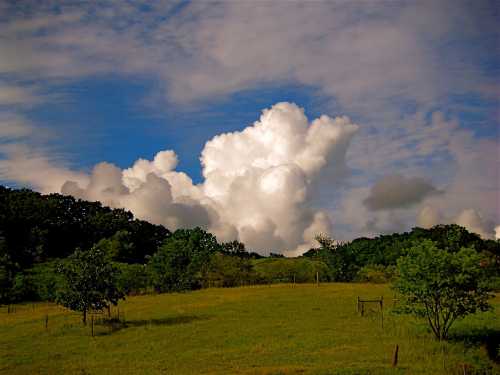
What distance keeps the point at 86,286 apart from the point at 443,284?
120ft

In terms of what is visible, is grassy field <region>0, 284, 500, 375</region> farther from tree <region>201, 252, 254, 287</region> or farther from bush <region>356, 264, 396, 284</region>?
tree <region>201, 252, 254, 287</region>

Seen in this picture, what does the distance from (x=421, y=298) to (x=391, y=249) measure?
89480 mm

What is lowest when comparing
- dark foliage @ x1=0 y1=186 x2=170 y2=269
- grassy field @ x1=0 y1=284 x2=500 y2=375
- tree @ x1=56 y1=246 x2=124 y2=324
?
grassy field @ x1=0 y1=284 x2=500 y2=375

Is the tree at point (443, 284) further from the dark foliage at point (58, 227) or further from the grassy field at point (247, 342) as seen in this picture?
the dark foliage at point (58, 227)

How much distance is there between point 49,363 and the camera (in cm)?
4262

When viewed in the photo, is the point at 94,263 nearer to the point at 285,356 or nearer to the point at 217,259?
the point at 285,356

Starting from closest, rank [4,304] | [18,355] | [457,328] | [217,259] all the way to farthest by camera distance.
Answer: [18,355] → [457,328] → [4,304] → [217,259]

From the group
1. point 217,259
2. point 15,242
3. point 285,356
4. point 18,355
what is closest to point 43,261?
point 15,242

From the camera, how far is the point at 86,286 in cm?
5794

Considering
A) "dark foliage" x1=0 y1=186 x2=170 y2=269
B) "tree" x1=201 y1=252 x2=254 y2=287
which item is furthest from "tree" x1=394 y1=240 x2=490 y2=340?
"dark foliage" x1=0 y1=186 x2=170 y2=269

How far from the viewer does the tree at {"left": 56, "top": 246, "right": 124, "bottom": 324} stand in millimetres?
57781

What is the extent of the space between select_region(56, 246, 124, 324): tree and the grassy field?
2.82 m

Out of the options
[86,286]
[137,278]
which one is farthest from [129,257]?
[86,286]

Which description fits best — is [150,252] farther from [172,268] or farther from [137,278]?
[172,268]
